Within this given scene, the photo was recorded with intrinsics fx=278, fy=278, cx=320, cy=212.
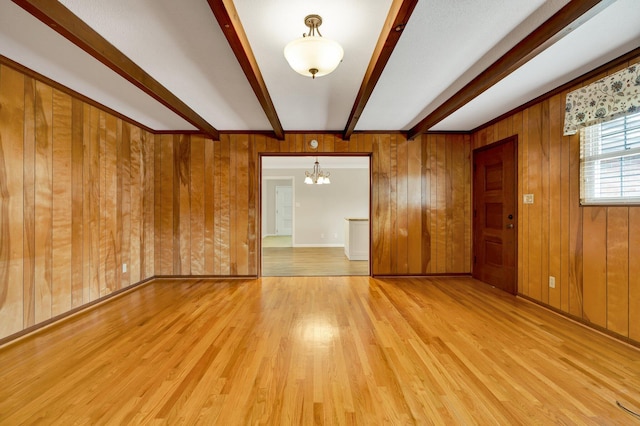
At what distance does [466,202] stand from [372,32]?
3.49m

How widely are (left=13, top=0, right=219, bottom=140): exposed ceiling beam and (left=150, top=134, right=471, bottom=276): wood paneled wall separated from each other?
1622mm

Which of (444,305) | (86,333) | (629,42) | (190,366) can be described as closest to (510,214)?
(444,305)

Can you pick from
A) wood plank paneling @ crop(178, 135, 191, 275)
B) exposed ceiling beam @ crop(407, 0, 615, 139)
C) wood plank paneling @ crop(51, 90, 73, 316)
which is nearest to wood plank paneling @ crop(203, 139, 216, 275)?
wood plank paneling @ crop(178, 135, 191, 275)

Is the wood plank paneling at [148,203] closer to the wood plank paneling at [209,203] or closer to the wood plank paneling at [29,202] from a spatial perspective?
the wood plank paneling at [209,203]

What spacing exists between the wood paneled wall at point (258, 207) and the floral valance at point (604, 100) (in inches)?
72.6

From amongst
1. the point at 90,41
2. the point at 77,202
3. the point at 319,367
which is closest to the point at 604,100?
the point at 319,367

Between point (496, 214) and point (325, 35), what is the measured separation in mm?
3473

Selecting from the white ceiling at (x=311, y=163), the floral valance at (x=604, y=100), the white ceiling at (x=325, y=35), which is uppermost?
the white ceiling at (x=311, y=163)

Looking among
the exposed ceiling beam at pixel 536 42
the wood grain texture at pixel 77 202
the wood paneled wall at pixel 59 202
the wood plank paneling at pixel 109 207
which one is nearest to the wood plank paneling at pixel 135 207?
the wood paneled wall at pixel 59 202

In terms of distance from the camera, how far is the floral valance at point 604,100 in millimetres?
2221

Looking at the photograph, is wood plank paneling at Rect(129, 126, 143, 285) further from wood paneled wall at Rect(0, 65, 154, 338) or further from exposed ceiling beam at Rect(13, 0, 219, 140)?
exposed ceiling beam at Rect(13, 0, 219, 140)

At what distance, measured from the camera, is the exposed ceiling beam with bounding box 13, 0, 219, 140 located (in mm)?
1601

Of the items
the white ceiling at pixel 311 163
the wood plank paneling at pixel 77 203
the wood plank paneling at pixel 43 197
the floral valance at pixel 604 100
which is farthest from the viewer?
the white ceiling at pixel 311 163

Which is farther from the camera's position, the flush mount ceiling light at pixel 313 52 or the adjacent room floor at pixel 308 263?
the adjacent room floor at pixel 308 263
